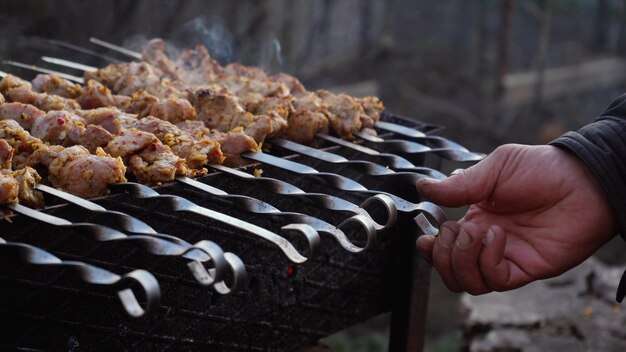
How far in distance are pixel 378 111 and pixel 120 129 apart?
111 centimetres

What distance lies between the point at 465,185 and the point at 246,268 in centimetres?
75

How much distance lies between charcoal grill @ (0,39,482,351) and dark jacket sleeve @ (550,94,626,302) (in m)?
0.39

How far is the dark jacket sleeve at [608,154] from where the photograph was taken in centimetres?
232

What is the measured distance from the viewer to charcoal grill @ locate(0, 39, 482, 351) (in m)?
1.90

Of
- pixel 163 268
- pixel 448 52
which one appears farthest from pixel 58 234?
pixel 448 52

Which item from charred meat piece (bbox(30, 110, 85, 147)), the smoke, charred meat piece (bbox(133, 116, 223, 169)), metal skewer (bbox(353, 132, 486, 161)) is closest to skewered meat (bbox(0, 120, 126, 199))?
charred meat piece (bbox(30, 110, 85, 147))

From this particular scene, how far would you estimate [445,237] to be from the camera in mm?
2172

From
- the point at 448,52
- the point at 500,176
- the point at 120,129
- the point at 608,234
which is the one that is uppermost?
the point at 120,129

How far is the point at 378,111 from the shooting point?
3100mm

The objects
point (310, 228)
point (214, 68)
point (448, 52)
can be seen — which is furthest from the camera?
point (448, 52)

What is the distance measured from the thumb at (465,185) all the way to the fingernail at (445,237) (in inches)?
7.8

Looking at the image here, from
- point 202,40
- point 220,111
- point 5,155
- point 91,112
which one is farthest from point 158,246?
point 202,40

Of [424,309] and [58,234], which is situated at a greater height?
[58,234]

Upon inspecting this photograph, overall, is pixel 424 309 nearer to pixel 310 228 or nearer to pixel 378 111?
pixel 378 111
